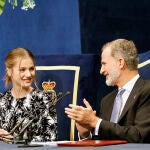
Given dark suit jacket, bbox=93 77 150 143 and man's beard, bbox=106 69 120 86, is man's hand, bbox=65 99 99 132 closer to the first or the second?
dark suit jacket, bbox=93 77 150 143

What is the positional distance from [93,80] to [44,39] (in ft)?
2.50

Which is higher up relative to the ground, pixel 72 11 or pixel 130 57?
pixel 72 11

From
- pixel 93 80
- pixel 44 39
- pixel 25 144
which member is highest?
pixel 44 39

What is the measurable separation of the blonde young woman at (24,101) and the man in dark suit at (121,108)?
0.35 metres

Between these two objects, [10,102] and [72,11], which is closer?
[10,102]

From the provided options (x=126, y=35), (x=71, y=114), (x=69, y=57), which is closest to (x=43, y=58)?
(x=69, y=57)

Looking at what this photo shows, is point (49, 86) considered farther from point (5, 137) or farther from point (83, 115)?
point (83, 115)

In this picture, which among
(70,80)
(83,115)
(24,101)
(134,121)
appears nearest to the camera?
(83,115)

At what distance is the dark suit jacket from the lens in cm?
263

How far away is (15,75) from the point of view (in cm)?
343

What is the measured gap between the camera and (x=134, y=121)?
274cm

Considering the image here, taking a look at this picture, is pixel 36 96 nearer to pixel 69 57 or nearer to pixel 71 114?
pixel 69 57

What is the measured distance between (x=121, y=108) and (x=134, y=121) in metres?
0.26

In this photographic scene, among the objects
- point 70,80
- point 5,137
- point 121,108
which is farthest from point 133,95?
point 70,80
